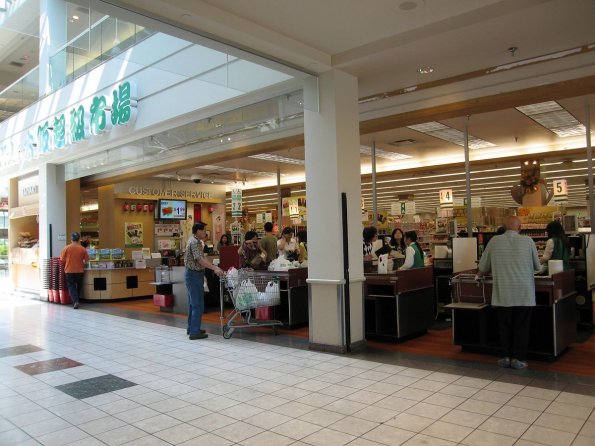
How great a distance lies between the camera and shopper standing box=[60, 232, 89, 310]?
10.7m

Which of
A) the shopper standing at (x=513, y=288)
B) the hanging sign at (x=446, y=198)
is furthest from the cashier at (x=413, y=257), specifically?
Answer: the hanging sign at (x=446, y=198)

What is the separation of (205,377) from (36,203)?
35.7 feet

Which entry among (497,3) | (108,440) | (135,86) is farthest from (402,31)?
(135,86)

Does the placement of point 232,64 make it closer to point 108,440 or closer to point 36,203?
point 108,440

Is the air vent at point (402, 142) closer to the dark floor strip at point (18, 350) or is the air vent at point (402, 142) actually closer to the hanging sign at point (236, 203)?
the hanging sign at point (236, 203)

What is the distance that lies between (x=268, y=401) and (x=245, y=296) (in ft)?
9.08

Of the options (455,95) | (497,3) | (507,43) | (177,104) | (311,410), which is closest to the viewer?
(311,410)

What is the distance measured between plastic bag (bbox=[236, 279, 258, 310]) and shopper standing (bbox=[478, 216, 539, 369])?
3300 millimetres

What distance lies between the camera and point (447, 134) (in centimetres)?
998

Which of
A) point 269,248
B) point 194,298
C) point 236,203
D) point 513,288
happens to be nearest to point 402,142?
point 269,248

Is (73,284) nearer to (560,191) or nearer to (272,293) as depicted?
(272,293)

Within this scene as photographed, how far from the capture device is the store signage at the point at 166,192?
14883mm

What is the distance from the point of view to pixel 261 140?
354 inches

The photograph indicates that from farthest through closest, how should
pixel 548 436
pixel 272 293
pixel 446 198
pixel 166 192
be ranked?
pixel 166 192
pixel 446 198
pixel 272 293
pixel 548 436
